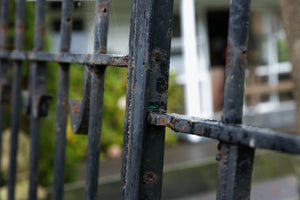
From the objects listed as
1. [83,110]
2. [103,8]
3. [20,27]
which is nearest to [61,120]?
[83,110]

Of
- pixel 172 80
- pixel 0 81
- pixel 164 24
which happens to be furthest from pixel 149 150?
pixel 172 80

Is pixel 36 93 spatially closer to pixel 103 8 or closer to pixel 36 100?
pixel 36 100

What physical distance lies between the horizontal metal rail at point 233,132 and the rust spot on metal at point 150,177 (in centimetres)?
11

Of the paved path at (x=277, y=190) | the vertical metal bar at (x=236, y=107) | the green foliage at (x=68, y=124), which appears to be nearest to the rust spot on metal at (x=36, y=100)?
the vertical metal bar at (x=236, y=107)

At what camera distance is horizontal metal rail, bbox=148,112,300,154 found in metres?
0.53

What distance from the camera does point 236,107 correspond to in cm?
63

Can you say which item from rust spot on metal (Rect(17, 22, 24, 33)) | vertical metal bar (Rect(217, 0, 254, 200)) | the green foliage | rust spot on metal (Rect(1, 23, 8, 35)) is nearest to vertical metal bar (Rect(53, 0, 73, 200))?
rust spot on metal (Rect(17, 22, 24, 33))

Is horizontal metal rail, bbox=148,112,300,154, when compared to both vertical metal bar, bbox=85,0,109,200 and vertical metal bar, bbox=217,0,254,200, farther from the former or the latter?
vertical metal bar, bbox=85,0,109,200

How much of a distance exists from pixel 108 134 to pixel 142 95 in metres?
Result: 4.70

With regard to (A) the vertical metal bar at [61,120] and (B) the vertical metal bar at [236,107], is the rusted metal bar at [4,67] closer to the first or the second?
(A) the vertical metal bar at [61,120]

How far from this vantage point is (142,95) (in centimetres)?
79

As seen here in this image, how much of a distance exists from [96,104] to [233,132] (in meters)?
0.44

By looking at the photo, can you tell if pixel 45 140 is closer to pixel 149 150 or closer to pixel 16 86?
pixel 16 86

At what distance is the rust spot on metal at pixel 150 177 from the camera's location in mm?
810
